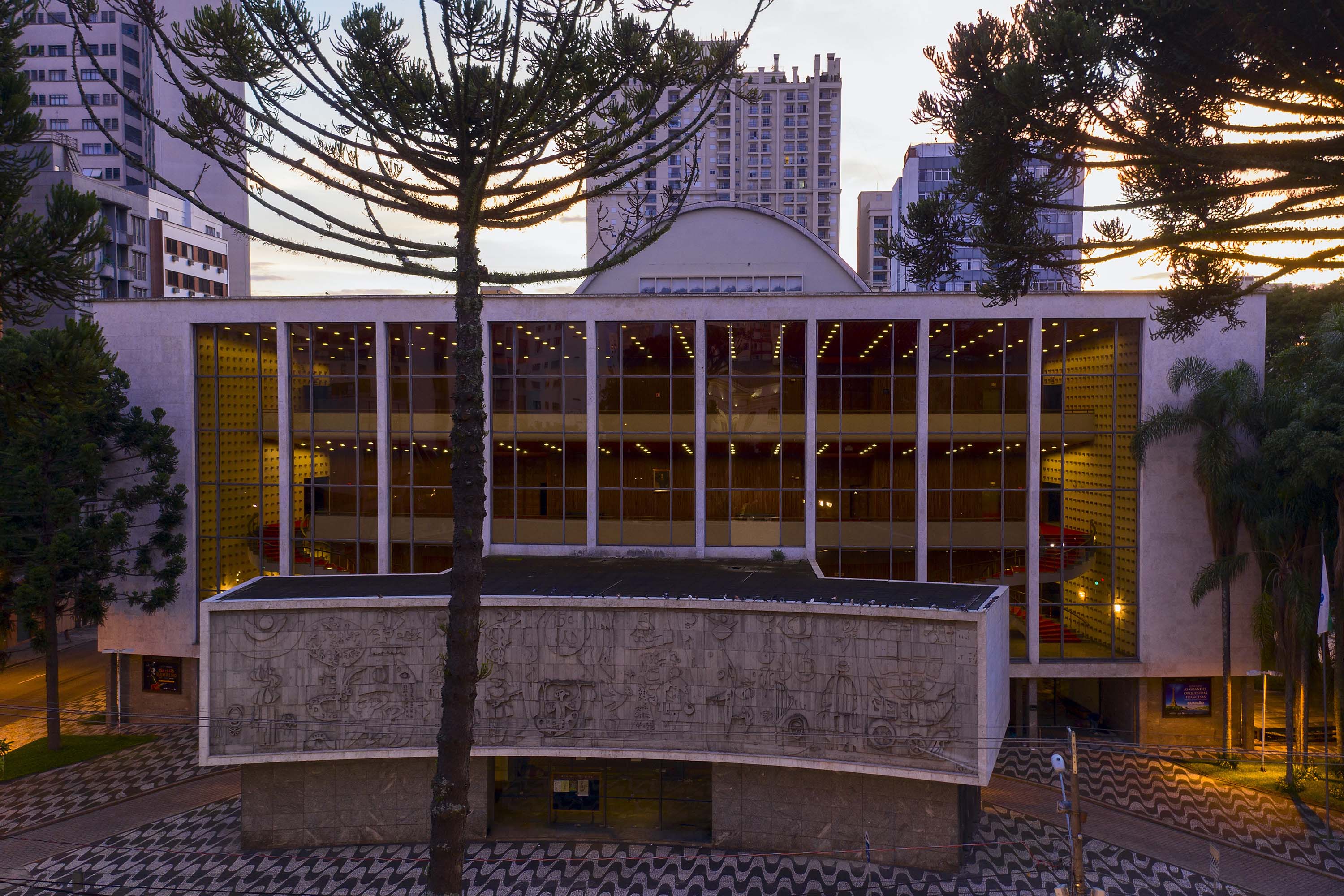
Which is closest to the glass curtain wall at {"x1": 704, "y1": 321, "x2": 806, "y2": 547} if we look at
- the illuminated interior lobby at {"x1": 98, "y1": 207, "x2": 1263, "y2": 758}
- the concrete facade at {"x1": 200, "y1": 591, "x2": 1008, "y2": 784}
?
the illuminated interior lobby at {"x1": 98, "y1": 207, "x2": 1263, "y2": 758}

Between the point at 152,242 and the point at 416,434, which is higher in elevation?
the point at 152,242

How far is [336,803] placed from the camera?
2050cm

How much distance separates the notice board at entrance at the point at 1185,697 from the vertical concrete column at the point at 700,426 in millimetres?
15973

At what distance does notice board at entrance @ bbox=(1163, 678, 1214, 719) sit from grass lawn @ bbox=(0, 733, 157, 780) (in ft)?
114

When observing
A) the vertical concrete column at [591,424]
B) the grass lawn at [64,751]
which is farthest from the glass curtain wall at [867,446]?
the grass lawn at [64,751]

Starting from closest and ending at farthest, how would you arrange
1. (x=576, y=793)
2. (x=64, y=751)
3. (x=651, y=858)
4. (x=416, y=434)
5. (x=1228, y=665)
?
(x=651, y=858), (x=576, y=793), (x=1228, y=665), (x=64, y=751), (x=416, y=434)

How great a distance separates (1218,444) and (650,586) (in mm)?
17586

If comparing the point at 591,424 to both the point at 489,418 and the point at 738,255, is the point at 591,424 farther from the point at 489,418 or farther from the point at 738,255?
the point at 738,255

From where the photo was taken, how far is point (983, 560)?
2698 centimetres

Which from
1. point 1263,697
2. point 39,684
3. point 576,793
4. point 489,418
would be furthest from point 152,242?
point 1263,697

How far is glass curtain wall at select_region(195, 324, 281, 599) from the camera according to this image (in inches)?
1130

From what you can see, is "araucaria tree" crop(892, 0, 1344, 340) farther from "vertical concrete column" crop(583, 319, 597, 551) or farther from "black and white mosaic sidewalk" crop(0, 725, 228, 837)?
"black and white mosaic sidewalk" crop(0, 725, 228, 837)

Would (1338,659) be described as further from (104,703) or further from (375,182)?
(104,703)

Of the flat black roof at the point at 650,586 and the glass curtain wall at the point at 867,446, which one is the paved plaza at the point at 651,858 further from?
the glass curtain wall at the point at 867,446
